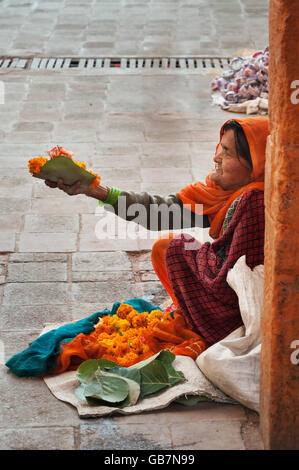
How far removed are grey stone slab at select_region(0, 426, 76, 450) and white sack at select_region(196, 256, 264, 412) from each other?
2.19 ft

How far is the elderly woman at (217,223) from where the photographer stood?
329 centimetres

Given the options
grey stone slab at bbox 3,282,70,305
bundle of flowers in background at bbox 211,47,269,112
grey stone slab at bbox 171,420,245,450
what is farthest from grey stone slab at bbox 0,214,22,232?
bundle of flowers in background at bbox 211,47,269,112

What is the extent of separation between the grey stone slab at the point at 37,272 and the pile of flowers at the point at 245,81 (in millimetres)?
3681

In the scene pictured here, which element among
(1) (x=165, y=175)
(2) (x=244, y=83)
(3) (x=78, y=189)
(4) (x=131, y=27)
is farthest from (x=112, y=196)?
(4) (x=131, y=27)

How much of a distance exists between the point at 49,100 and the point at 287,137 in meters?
5.72

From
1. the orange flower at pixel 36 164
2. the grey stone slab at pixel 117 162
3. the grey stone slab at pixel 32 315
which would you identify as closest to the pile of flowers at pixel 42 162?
the orange flower at pixel 36 164

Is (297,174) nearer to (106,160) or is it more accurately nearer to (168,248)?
(168,248)

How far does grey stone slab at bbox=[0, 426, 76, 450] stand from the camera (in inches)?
114

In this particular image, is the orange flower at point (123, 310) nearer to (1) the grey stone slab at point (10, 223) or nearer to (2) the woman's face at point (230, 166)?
(2) the woman's face at point (230, 166)

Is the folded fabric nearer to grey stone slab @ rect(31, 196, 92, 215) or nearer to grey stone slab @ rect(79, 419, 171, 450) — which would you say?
grey stone slab @ rect(79, 419, 171, 450)

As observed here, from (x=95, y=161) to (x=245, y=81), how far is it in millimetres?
2357

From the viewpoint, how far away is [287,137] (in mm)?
2406

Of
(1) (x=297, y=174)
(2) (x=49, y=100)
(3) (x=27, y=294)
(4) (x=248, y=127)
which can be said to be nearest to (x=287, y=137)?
(1) (x=297, y=174)

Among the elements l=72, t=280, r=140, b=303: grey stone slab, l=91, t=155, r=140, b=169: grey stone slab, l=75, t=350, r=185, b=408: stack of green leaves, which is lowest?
l=72, t=280, r=140, b=303: grey stone slab
